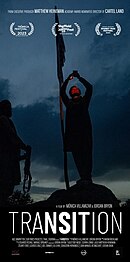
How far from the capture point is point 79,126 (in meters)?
3.83

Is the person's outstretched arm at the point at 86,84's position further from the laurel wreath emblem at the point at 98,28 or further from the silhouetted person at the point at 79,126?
the laurel wreath emblem at the point at 98,28

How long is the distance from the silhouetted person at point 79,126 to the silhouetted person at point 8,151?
0.36m

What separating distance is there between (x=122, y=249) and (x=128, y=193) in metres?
0.41

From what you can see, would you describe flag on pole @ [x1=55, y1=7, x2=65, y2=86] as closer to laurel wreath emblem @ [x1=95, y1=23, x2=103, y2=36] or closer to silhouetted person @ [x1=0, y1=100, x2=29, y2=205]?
laurel wreath emblem @ [x1=95, y1=23, x2=103, y2=36]

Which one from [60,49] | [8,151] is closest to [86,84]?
[60,49]

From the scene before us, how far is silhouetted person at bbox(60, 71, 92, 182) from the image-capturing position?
3.74 metres

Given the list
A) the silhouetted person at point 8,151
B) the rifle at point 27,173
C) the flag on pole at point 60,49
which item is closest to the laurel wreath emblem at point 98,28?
the flag on pole at point 60,49

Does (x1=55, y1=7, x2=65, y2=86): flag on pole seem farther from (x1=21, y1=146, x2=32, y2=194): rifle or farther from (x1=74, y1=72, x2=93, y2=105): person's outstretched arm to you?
(x1=21, y1=146, x2=32, y2=194): rifle

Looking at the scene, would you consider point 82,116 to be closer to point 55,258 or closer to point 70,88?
point 70,88

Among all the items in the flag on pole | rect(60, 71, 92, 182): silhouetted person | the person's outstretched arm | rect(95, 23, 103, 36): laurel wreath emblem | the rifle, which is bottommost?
the rifle

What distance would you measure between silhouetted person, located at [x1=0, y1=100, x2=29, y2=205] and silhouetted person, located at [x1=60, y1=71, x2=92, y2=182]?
363 millimetres

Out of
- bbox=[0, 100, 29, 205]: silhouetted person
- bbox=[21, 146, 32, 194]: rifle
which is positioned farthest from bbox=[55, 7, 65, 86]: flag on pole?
bbox=[21, 146, 32, 194]: rifle

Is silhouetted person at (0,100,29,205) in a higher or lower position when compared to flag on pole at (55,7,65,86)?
lower

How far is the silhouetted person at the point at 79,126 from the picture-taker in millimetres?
3738
